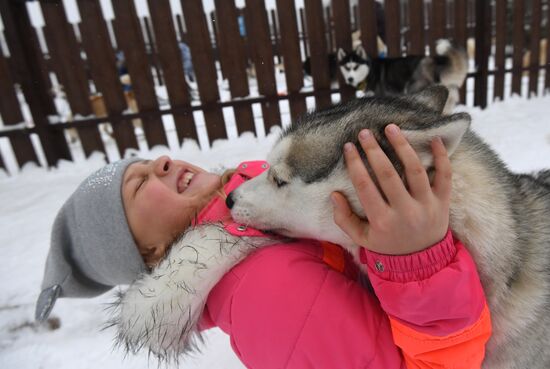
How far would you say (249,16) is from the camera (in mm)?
4500

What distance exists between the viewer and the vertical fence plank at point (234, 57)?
4.39 metres

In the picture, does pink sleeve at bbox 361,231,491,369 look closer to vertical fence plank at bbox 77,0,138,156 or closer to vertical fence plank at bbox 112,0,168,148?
vertical fence plank at bbox 112,0,168,148

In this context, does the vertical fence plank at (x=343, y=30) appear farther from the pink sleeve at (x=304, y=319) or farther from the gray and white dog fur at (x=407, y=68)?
the pink sleeve at (x=304, y=319)

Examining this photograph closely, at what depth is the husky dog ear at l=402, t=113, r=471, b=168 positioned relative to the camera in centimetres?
81

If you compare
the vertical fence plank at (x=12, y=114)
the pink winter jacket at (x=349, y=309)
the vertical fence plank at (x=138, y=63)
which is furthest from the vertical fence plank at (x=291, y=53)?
the pink winter jacket at (x=349, y=309)

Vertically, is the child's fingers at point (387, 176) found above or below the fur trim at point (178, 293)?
above

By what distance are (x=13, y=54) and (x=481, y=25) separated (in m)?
6.16

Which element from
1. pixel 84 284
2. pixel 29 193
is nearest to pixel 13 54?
pixel 29 193

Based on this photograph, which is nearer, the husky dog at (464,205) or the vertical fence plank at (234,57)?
the husky dog at (464,205)

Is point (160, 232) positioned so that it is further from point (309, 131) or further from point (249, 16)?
point (249, 16)

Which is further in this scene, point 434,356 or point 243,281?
point 243,281

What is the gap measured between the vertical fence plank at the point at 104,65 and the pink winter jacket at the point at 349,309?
390 centimetres

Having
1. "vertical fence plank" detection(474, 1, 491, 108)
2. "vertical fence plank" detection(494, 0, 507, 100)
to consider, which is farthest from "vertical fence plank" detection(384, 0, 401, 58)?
"vertical fence plank" detection(494, 0, 507, 100)

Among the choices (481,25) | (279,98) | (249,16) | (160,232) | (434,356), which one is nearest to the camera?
(434,356)
